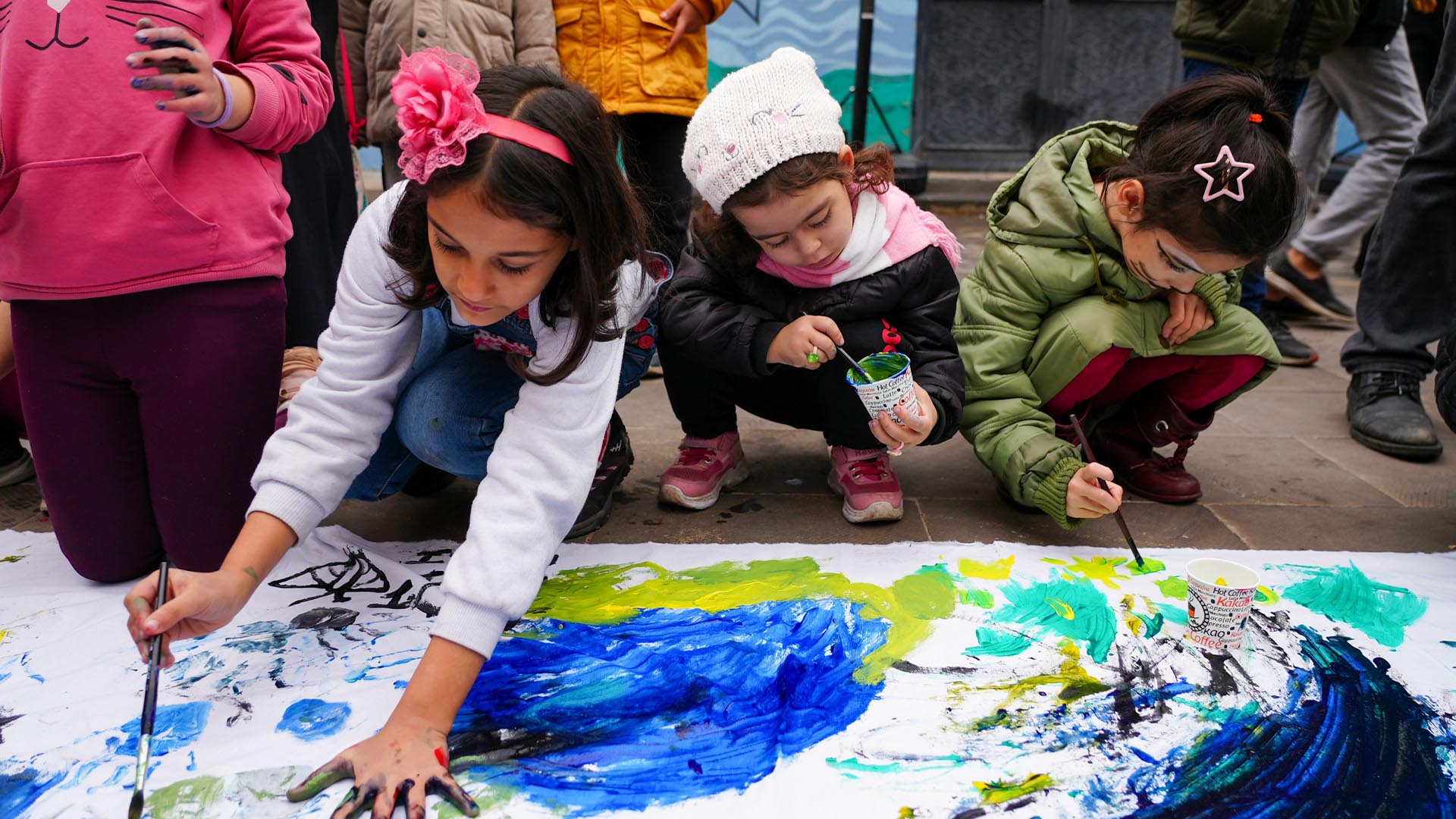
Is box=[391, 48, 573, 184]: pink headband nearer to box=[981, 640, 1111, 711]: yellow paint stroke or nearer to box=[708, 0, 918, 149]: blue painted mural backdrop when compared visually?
box=[981, 640, 1111, 711]: yellow paint stroke

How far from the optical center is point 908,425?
5.37 feet

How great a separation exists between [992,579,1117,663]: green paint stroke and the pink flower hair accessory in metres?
0.66

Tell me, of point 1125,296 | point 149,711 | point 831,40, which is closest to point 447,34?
point 1125,296

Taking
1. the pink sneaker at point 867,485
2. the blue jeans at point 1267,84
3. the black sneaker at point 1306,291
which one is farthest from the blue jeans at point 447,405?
the black sneaker at point 1306,291

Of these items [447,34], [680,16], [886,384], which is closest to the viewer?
[886,384]

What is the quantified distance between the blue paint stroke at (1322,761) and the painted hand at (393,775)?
0.80m

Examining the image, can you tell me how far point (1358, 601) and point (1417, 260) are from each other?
45.0 inches

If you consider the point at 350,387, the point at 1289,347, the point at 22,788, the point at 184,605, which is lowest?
the point at 1289,347

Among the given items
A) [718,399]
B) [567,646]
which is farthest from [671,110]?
[567,646]

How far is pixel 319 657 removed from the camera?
145 cm

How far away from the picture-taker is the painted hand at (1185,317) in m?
1.91

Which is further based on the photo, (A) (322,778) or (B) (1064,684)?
(B) (1064,684)

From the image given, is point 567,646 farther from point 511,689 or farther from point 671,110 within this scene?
point 671,110

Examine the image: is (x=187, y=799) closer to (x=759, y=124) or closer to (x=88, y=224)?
(x=88, y=224)
